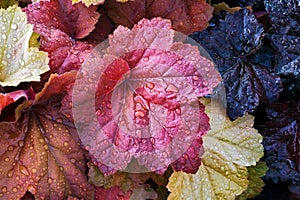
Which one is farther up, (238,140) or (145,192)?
(238,140)

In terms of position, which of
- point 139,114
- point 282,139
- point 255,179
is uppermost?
point 139,114

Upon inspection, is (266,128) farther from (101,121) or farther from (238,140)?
(101,121)

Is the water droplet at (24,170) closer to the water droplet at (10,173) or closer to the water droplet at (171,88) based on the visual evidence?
the water droplet at (10,173)

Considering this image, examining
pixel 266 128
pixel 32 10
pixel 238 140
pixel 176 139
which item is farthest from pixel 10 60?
pixel 266 128

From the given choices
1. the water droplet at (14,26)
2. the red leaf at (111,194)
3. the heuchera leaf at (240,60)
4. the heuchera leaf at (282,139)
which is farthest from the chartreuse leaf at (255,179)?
the water droplet at (14,26)

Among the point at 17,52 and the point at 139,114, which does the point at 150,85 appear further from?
the point at 17,52

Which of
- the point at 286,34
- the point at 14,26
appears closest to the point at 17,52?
the point at 14,26
